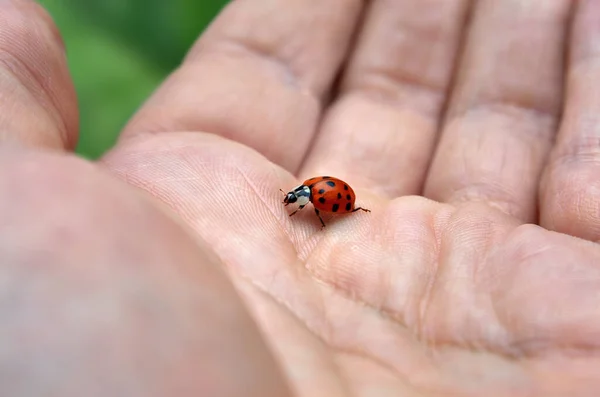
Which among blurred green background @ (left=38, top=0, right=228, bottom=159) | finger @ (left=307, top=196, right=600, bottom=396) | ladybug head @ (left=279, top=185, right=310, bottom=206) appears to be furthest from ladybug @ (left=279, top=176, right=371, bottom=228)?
→ blurred green background @ (left=38, top=0, right=228, bottom=159)

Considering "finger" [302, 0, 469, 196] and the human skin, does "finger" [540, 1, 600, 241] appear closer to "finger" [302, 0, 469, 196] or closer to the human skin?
the human skin

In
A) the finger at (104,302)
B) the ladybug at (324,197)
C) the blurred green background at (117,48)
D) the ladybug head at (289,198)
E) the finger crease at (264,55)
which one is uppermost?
the finger crease at (264,55)

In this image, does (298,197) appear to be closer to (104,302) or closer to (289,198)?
(289,198)

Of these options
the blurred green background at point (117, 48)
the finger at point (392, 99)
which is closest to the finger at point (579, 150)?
the finger at point (392, 99)

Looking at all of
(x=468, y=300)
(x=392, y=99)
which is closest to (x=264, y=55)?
(x=392, y=99)

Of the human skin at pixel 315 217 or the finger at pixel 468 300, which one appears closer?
the human skin at pixel 315 217

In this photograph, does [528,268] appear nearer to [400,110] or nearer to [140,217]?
[140,217]

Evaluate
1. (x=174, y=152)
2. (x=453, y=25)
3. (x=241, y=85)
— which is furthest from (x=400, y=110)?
(x=174, y=152)

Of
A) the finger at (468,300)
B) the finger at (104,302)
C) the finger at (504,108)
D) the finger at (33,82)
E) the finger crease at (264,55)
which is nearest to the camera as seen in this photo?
the finger at (104,302)

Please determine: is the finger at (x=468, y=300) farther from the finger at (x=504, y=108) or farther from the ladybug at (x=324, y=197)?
the finger at (x=504, y=108)
